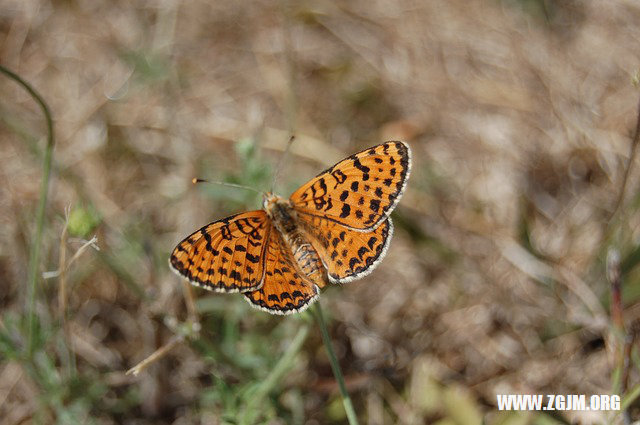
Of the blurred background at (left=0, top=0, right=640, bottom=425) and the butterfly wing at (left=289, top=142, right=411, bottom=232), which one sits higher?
the butterfly wing at (left=289, top=142, right=411, bottom=232)

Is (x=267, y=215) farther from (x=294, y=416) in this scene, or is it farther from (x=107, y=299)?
(x=107, y=299)

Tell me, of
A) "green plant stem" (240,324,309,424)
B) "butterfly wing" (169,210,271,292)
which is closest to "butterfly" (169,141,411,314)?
"butterfly wing" (169,210,271,292)

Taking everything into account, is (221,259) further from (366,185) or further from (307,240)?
(366,185)

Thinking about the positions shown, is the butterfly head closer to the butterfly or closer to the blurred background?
the butterfly

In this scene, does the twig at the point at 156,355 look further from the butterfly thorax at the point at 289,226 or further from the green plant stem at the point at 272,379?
the butterfly thorax at the point at 289,226

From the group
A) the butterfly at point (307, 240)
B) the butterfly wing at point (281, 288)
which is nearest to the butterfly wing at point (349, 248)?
the butterfly at point (307, 240)

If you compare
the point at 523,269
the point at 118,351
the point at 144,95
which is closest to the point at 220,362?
the point at 118,351

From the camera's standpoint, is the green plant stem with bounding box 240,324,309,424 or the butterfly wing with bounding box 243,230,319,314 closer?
the butterfly wing with bounding box 243,230,319,314

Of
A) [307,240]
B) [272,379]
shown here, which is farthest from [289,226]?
[272,379]
